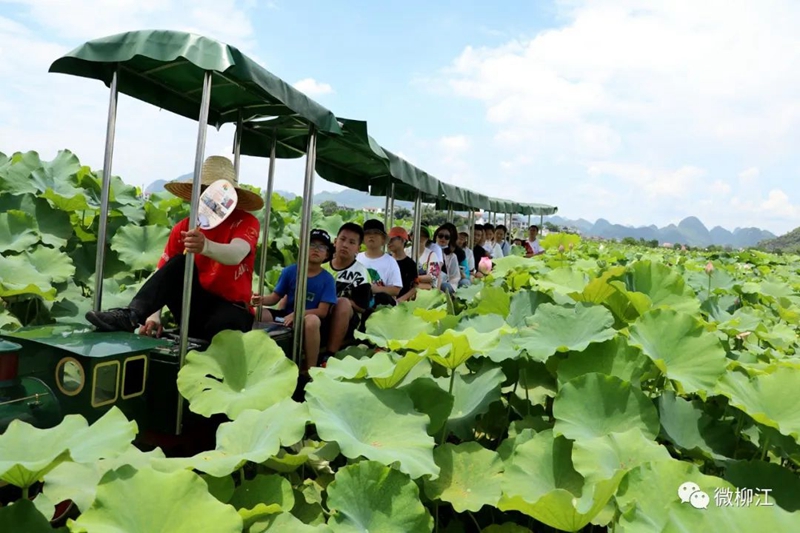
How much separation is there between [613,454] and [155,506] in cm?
103

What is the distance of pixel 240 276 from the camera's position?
125 inches

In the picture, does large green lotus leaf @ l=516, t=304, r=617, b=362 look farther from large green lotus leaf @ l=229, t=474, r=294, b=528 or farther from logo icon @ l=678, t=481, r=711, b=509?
large green lotus leaf @ l=229, t=474, r=294, b=528

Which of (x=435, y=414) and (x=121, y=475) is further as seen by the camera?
(x=435, y=414)

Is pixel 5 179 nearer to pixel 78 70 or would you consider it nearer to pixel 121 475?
pixel 78 70

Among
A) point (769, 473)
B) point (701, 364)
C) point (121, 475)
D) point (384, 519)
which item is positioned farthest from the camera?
point (701, 364)

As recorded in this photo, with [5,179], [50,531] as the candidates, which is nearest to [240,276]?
[50,531]

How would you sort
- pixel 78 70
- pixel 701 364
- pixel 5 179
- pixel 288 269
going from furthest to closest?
1. pixel 5 179
2. pixel 288 269
3. pixel 78 70
4. pixel 701 364

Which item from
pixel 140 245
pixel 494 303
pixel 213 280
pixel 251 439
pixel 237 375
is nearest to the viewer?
pixel 251 439

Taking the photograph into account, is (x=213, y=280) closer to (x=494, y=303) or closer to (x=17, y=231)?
(x=494, y=303)

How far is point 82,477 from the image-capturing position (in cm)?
137

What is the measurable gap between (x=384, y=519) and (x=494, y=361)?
80cm

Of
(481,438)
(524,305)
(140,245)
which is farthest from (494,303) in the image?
(140,245)

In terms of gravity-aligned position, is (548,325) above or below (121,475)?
above

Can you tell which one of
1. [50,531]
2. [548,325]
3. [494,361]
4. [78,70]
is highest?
[78,70]
